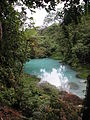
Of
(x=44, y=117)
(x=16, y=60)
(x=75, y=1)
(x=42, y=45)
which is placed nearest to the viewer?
(x=75, y=1)

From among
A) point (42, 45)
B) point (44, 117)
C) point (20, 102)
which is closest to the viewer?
point (44, 117)

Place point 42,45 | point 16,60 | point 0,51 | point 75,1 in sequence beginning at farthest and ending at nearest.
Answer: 1. point 42,45
2. point 16,60
3. point 0,51
4. point 75,1

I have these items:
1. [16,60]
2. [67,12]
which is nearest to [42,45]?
[16,60]

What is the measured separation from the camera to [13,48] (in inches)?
275

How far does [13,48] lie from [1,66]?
795 mm

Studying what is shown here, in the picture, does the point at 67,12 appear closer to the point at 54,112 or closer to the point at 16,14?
the point at 54,112

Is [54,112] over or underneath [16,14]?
underneath

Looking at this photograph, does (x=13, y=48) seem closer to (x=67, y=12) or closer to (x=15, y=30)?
(x=15, y=30)

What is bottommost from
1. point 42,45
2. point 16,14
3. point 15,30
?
point 42,45

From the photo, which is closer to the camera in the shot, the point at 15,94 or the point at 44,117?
the point at 44,117

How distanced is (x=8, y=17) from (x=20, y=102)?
8.41 ft

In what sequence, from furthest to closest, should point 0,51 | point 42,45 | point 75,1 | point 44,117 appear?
point 42,45, point 0,51, point 44,117, point 75,1

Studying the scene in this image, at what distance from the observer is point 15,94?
21.8 ft

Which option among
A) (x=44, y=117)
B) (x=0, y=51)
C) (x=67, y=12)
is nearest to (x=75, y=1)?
(x=67, y=12)
